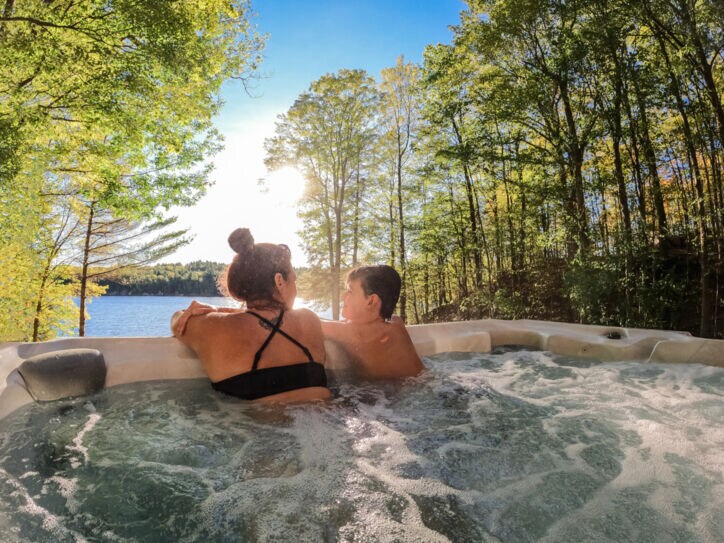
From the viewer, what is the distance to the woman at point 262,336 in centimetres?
160

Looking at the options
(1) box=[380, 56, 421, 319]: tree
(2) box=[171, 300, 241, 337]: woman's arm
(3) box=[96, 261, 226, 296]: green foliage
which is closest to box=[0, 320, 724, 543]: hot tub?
(2) box=[171, 300, 241, 337]: woman's arm

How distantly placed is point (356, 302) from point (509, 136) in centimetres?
605

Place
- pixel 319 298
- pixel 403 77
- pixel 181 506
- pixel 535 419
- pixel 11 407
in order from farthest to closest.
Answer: pixel 319 298 < pixel 403 77 < pixel 535 419 < pixel 11 407 < pixel 181 506

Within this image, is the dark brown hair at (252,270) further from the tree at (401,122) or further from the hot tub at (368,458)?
the tree at (401,122)

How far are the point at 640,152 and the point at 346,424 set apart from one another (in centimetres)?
675

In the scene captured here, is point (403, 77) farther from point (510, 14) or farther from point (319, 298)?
point (319, 298)

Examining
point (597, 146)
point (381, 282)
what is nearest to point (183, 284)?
point (597, 146)

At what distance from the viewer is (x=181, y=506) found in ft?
3.43

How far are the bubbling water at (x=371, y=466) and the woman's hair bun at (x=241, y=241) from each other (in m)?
0.70

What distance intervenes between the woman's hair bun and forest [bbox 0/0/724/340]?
13.0 feet

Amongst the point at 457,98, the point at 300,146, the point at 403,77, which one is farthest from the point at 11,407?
the point at 403,77

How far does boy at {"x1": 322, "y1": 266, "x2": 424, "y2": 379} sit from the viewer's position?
2.09 m

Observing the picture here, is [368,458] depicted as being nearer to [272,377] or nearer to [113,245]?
[272,377]

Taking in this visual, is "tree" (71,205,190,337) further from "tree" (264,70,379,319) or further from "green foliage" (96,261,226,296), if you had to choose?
"green foliage" (96,261,226,296)
